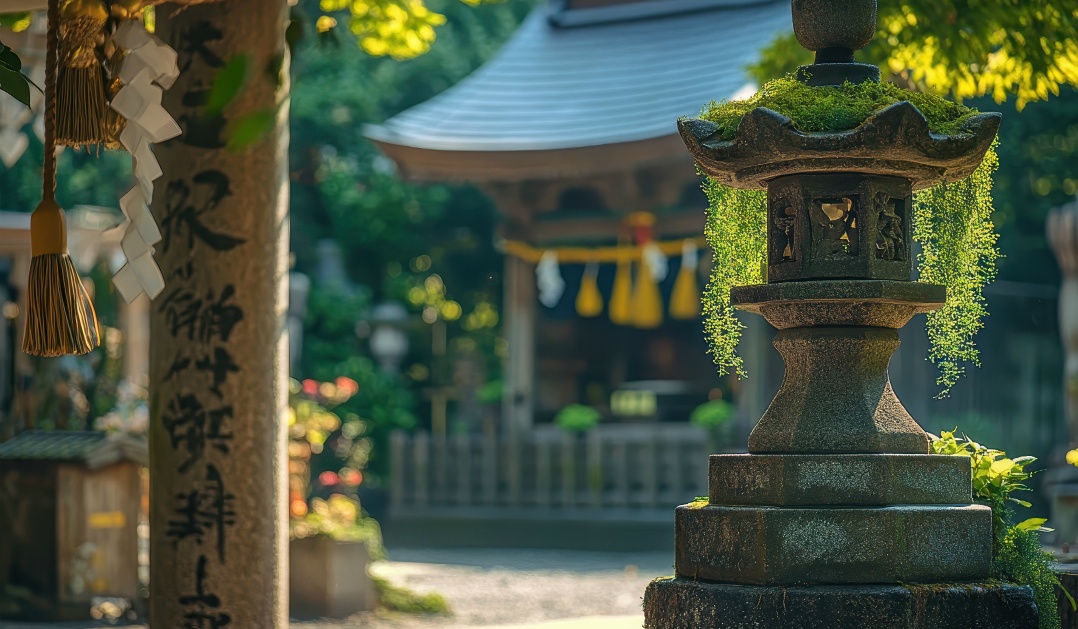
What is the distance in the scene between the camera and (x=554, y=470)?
16359mm

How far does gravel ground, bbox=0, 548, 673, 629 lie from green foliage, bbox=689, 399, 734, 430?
1.54m

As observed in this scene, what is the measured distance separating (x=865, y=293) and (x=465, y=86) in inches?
533

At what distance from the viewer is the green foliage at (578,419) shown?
1639 cm

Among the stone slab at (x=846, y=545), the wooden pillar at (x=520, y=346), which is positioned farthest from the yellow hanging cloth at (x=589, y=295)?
the stone slab at (x=846, y=545)

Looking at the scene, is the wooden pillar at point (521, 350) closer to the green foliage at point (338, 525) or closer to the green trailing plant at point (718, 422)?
the green trailing plant at point (718, 422)

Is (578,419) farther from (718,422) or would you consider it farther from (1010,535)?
(1010,535)

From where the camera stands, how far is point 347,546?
10.0m

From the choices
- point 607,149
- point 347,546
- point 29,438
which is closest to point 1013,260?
point 607,149

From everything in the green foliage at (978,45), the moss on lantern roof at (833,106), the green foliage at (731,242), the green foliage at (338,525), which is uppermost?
the green foliage at (978,45)

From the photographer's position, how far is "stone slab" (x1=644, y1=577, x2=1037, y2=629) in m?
4.53

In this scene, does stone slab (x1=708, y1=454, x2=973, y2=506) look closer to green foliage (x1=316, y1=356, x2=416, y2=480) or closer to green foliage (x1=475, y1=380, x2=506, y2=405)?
green foliage (x1=475, y1=380, x2=506, y2=405)

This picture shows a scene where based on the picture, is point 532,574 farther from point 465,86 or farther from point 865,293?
point 865,293

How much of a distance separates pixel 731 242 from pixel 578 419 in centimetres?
1098

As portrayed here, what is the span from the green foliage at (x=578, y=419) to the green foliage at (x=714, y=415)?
1244 millimetres
